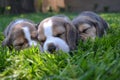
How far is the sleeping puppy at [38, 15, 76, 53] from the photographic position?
176 inches

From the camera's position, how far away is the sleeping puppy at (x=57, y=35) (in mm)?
4469

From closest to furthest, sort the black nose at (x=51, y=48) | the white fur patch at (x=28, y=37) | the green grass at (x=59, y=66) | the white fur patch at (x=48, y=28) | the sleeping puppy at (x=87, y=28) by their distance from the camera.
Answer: the green grass at (x=59, y=66) → the black nose at (x=51, y=48) → the white fur patch at (x=48, y=28) → the white fur patch at (x=28, y=37) → the sleeping puppy at (x=87, y=28)

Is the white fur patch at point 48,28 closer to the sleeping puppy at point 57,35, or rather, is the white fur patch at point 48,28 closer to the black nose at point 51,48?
the sleeping puppy at point 57,35

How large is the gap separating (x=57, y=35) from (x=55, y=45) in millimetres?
270

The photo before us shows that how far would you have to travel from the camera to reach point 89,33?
5465 millimetres

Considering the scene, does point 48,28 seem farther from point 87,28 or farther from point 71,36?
point 87,28

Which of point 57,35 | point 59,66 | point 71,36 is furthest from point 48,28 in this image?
point 59,66

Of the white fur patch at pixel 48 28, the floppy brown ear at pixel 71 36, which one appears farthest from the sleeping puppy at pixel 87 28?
the white fur patch at pixel 48 28

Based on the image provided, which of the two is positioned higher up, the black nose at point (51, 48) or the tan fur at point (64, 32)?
the tan fur at point (64, 32)

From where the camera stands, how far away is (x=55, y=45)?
4.46 meters

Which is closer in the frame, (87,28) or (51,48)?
(51,48)

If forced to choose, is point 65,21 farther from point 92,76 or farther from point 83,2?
point 83,2

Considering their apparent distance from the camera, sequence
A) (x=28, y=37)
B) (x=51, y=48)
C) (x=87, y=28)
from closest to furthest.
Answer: (x=51, y=48), (x=28, y=37), (x=87, y=28)

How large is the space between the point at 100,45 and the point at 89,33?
3.20ft
